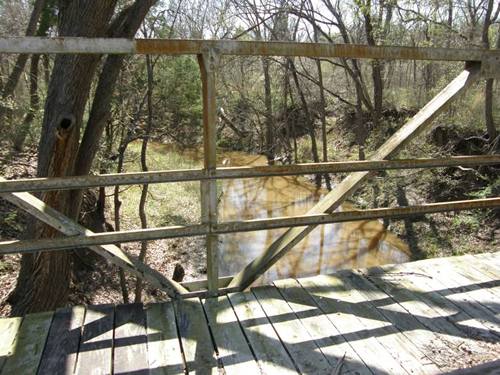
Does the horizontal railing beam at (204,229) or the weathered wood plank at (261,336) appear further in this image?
the horizontal railing beam at (204,229)

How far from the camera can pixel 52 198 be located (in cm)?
390

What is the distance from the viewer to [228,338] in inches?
98.4

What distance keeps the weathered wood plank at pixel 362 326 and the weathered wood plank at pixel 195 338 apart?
76 centimetres

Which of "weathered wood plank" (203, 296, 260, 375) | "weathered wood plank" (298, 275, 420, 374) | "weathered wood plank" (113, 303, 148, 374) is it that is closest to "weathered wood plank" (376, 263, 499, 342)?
"weathered wood plank" (298, 275, 420, 374)

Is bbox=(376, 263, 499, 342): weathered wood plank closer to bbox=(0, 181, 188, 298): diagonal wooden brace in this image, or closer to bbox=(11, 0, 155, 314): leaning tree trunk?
bbox=(0, 181, 188, 298): diagonal wooden brace

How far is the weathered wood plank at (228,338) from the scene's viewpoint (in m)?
2.27

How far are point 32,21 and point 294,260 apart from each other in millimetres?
7880

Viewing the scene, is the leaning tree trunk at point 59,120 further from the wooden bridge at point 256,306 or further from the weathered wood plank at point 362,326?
the weathered wood plank at point 362,326

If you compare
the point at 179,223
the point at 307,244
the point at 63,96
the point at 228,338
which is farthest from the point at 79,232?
the point at 307,244

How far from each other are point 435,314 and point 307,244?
8842 mm

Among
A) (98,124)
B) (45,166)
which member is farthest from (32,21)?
(45,166)

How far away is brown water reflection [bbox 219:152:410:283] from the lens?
10492 mm

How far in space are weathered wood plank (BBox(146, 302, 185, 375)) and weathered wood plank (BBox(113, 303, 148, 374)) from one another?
0.04 metres

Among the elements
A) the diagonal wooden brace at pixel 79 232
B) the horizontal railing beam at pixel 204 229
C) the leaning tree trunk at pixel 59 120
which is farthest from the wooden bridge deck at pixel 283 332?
the leaning tree trunk at pixel 59 120
